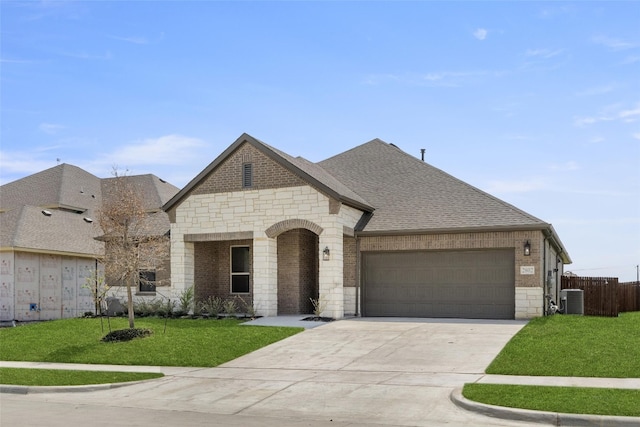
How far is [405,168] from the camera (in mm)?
29031

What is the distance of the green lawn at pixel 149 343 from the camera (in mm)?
17484

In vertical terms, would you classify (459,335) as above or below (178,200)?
below

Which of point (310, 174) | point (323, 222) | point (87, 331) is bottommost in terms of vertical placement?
point (87, 331)

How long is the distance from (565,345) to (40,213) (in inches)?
1000

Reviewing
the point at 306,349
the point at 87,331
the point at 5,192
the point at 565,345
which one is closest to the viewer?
the point at 565,345

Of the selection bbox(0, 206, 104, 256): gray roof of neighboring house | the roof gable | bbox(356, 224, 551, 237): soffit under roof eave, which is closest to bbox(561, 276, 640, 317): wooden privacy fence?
bbox(356, 224, 551, 237): soffit under roof eave

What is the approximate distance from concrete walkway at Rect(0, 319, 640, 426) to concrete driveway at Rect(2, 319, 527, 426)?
0.02 meters

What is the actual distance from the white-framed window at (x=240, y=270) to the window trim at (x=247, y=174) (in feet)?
9.30

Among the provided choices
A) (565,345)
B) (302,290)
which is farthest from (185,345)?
(565,345)

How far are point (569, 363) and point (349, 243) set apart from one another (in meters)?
11.4

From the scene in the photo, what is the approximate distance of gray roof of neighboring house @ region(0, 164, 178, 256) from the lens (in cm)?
2941

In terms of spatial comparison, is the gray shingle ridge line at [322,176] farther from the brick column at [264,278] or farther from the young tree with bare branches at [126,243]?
the young tree with bare branches at [126,243]

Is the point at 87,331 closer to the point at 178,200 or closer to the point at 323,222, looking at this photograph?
the point at 178,200

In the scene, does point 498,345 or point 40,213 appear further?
point 40,213
